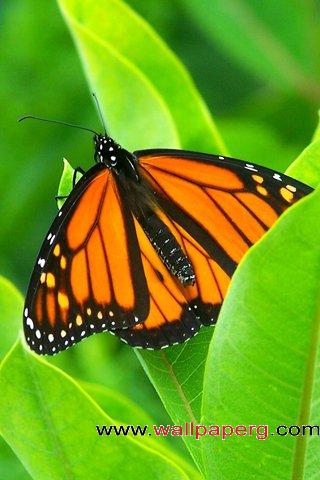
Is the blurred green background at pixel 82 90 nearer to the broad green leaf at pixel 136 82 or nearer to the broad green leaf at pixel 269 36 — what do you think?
the broad green leaf at pixel 269 36

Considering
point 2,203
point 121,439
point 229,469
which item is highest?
point 2,203

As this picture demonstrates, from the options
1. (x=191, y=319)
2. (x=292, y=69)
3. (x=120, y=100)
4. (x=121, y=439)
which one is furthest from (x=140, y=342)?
(x=292, y=69)

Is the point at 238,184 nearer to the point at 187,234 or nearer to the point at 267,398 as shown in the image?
the point at 187,234

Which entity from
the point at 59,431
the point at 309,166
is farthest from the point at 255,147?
the point at 59,431

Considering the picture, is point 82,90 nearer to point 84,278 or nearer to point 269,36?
point 269,36

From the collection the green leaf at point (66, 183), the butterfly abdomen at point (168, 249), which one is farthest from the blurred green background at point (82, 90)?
the green leaf at point (66, 183)

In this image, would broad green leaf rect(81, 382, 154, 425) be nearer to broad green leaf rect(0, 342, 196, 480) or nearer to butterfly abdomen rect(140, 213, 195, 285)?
butterfly abdomen rect(140, 213, 195, 285)
